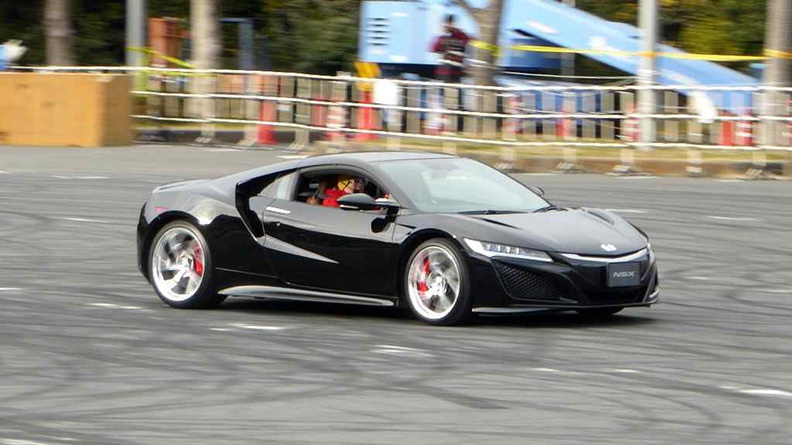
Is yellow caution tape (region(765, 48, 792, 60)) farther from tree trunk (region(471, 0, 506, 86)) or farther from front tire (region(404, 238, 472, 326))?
front tire (region(404, 238, 472, 326))

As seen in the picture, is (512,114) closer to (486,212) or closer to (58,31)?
(58,31)

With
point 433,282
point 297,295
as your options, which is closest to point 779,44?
point 297,295

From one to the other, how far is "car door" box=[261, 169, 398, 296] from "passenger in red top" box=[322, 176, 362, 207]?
0.34ft

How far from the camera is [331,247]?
10.7 metres

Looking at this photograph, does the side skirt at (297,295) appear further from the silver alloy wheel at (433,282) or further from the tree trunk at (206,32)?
the tree trunk at (206,32)

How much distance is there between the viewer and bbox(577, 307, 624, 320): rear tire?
1035 centimetres

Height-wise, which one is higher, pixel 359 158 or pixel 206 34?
pixel 206 34

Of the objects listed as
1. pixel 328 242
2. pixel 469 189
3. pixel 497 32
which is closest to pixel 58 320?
pixel 328 242

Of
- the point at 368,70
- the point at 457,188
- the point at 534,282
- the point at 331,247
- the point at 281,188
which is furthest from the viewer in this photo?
the point at 368,70

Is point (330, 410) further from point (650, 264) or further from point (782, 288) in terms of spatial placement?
point (782, 288)

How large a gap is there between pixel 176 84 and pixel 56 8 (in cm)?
464

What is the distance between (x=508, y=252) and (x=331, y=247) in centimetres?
130

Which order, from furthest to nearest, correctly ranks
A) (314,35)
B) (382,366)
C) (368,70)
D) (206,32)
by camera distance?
(314,35)
(368,70)
(206,32)
(382,366)

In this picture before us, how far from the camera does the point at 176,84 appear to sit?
98.0 ft
